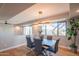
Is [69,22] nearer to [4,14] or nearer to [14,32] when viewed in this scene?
[14,32]

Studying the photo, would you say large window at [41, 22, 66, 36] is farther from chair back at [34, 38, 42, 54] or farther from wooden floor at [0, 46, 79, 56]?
wooden floor at [0, 46, 79, 56]

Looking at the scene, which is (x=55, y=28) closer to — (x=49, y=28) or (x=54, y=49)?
(x=49, y=28)

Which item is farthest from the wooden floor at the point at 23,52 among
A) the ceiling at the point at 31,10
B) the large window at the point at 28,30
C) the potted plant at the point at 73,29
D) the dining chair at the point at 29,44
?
the ceiling at the point at 31,10

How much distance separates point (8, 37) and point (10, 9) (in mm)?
509

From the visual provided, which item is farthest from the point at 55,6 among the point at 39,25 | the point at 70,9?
the point at 39,25

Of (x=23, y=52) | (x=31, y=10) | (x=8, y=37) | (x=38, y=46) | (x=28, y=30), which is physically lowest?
(x=23, y=52)

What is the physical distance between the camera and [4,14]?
2.19 m

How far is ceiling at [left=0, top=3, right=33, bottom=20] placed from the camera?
219 centimetres

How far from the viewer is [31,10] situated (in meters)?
2.22

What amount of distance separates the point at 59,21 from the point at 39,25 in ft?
1.22

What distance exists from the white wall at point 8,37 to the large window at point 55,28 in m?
0.43

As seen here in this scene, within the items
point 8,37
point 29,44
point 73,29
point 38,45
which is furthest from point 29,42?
point 73,29

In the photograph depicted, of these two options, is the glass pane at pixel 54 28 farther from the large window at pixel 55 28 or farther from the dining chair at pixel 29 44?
the dining chair at pixel 29 44

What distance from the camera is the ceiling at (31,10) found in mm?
2205
